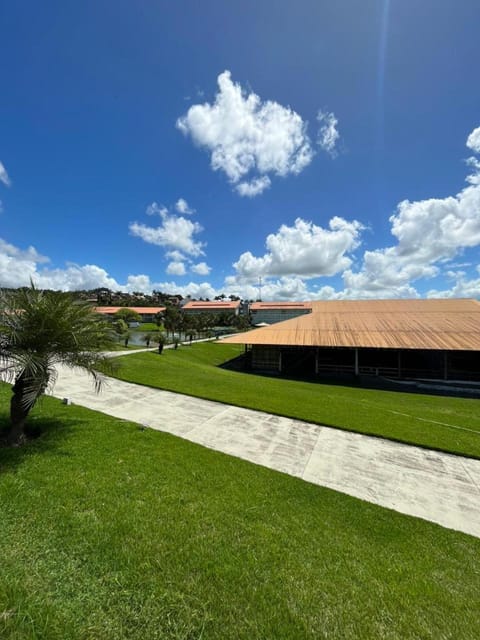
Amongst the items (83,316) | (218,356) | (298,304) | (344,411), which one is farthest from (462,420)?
(298,304)

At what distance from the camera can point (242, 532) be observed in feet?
12.0

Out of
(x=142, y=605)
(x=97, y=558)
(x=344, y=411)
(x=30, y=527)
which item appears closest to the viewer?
(x=142, y=605)

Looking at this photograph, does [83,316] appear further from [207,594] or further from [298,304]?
[298,304]

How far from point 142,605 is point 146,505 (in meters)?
1.49

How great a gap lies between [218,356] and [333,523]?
87.1ft

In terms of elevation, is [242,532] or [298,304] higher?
[298,304]

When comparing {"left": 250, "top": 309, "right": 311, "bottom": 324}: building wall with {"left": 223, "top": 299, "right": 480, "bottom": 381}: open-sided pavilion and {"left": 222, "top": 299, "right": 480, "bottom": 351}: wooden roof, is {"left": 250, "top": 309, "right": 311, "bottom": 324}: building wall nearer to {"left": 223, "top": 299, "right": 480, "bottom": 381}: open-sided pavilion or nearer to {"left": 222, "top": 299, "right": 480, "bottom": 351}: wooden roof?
{"left": 222, "top": 299, "right": 480, "bottom": 351}: wooden roof

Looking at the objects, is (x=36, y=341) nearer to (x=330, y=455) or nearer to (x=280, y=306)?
(x=330, y=455)

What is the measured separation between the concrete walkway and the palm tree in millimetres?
2749

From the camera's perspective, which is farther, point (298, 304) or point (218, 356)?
point (298, 304)

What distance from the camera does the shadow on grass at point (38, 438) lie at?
196 inches

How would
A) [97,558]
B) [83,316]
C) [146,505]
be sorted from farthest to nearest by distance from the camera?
1. [83,316]
2. [146,505]
3. [97,558]

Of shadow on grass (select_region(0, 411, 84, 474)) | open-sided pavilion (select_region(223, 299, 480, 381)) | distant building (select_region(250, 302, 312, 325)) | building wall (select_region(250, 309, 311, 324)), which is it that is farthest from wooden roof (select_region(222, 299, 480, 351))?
building wall (select_region(250, 309, 311, 324))

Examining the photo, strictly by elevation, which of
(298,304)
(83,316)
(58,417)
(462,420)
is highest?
(298,304)
